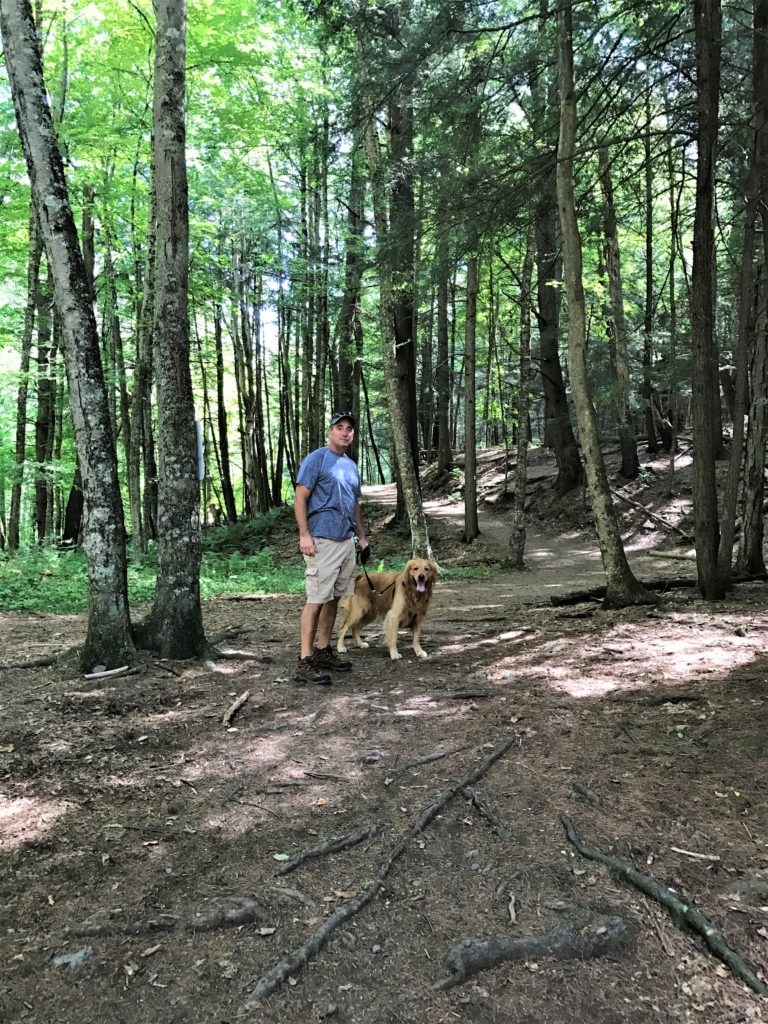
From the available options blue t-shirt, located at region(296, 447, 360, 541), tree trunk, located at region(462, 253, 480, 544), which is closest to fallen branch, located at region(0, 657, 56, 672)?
blue t-shirt, located at region(296, 447, 360, 541)

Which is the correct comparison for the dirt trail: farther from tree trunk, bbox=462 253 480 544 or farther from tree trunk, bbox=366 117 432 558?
tree trunk, bbox=366 117 432 558

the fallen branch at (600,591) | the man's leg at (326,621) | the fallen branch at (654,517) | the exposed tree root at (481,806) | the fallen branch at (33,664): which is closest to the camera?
the exposed tree root at (481,806)

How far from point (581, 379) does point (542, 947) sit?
6063mm

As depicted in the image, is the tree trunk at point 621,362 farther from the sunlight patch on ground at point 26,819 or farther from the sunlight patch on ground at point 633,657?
the sunlight patch on ground at point 26,819

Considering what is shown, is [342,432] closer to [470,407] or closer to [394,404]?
[394,404]

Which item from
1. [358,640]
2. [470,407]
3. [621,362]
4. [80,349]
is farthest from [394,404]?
[80,349]

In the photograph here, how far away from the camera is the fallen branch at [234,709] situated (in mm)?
4221

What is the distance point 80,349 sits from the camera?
5.00 m

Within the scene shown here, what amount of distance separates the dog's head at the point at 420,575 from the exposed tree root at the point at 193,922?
12.1 ft

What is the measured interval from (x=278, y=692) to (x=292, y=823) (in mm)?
1901

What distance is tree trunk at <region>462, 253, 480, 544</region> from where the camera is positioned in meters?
14.4

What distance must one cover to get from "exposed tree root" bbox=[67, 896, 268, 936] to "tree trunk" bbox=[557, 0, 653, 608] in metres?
5.72

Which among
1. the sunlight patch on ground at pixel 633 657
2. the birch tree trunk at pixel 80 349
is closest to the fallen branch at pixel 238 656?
the birch tree trunk at pixel 80 349

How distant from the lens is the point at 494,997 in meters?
1.96
